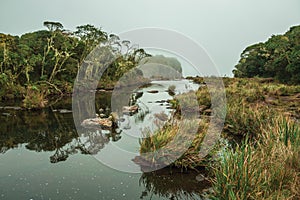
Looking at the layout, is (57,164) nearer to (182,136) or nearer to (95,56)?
(182,136)

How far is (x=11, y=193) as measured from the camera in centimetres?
395

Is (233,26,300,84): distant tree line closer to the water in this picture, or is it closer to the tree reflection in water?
the water

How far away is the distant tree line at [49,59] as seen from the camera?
16.5m

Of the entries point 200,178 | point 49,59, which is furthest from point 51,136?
point 49,59

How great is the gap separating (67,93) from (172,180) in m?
17.1

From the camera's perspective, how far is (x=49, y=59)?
2052cm

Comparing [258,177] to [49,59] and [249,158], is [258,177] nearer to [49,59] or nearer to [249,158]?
[249,158]

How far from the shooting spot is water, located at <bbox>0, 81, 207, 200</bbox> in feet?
13.3

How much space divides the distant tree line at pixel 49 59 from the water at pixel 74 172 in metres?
5.72

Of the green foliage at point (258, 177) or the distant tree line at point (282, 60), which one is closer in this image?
the green foliage at point (258, 177)

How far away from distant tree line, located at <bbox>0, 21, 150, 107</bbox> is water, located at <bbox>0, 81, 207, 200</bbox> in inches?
225

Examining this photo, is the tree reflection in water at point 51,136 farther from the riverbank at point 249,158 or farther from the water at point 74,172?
the riverbank at point 249,158

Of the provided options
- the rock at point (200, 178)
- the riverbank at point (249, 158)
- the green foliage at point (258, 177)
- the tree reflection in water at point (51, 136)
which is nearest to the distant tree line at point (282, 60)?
the riverbank at point (249, 158)

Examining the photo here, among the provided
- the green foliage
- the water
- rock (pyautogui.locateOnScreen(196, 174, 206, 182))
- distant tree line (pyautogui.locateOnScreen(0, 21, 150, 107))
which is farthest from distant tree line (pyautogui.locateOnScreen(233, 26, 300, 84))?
the green foliage
